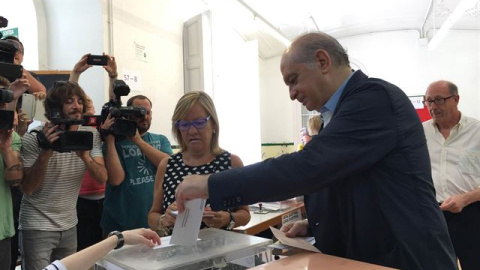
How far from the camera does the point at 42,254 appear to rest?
190 cm

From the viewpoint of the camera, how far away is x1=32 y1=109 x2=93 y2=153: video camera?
6.01 ft

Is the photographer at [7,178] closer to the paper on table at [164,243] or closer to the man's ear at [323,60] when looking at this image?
the paper on table at [164,243]

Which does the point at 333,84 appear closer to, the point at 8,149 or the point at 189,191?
the point at 189,191

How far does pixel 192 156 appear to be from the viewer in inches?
67.8

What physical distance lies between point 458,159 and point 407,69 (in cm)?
574

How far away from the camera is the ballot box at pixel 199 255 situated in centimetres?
90

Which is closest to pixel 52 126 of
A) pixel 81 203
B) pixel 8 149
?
pixel 8 149

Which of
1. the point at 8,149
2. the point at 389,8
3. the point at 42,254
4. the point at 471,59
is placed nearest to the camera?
the point at 8,149

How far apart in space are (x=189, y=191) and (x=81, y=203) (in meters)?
1.57

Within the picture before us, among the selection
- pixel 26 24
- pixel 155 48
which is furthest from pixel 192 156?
pixel 26 24

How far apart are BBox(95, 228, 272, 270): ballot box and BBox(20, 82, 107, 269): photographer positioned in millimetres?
1065

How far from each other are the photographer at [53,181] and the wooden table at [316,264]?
137 centimetres

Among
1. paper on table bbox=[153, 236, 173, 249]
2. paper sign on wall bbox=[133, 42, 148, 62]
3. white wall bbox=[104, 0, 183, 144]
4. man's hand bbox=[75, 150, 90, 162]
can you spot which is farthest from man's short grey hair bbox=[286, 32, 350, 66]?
paper sign on wall bbox=[133, 42, 148, 62]

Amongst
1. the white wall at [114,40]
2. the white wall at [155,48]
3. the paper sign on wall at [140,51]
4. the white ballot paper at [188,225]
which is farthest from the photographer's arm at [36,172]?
the paper sign on wall at [140,51]
